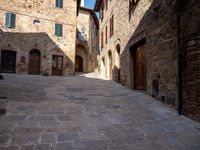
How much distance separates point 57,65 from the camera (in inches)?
652

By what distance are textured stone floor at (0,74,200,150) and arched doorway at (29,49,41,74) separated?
1028cm

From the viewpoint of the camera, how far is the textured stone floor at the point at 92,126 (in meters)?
2.88

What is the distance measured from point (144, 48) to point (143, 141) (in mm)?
5176

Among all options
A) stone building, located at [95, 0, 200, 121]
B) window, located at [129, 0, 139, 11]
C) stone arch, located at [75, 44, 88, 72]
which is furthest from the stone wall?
stone arch, located at [75, 44, 88, 72]

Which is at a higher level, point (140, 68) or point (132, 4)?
point (132, 4)

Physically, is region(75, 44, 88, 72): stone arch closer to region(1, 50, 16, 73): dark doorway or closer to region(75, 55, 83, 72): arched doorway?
region(75, 55, 83, 72): arched doorway

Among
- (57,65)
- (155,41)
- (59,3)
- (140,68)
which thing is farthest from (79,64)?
(155,41)

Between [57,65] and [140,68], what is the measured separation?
414 inches

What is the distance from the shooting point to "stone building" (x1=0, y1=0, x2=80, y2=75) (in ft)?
47.9

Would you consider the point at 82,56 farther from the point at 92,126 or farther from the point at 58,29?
the point at 92,126

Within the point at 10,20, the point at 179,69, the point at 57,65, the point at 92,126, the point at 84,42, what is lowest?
the point at 92,126

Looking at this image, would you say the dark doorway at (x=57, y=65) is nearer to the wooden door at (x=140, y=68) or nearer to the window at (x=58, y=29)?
the window at (x=58, y=29)

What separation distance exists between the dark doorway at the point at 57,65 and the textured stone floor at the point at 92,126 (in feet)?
35.0

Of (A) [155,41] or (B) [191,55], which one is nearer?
(B) [191,55]
